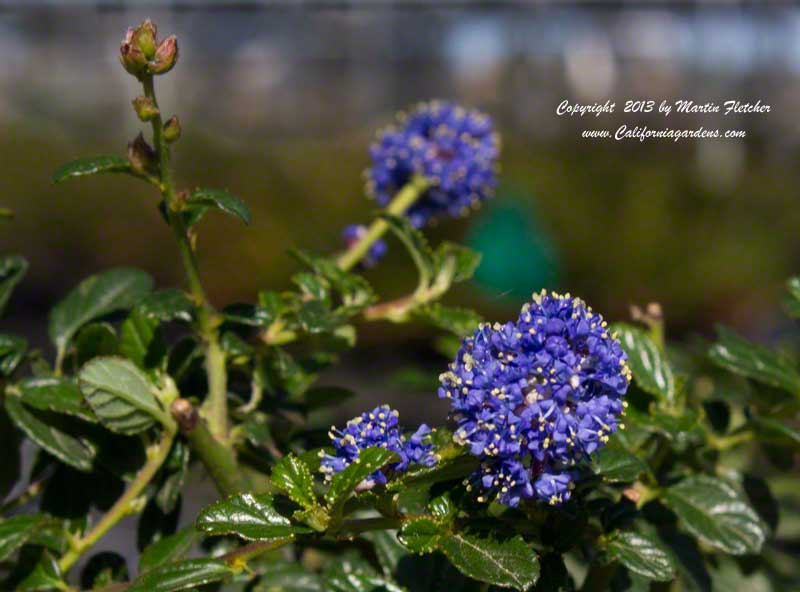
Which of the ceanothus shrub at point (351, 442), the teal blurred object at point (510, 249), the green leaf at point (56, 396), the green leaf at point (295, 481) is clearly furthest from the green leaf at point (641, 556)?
the teal blurred object at point (510, 249)

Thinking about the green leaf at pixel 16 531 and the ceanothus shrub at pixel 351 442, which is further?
the green leaf at pixel 16 531

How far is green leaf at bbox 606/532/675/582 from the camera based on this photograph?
32.8 inches

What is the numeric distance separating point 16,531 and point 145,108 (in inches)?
15.0

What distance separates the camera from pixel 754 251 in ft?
26.6

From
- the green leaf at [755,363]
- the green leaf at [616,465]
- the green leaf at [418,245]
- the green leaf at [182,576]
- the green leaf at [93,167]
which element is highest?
the green leaf at [418,245]

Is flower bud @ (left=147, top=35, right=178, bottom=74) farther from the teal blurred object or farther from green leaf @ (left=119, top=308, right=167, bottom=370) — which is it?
the teal blurred object

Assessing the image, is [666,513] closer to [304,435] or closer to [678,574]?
[678,574]

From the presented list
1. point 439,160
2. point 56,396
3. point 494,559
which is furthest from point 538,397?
point 439,160

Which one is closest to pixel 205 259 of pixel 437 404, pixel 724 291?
pixel 437 404

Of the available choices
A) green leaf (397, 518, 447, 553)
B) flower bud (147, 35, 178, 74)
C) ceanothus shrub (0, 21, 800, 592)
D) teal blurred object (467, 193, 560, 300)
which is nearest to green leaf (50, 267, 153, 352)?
ceanothus shrub (0, 21, 800, 592)

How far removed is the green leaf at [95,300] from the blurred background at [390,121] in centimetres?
36

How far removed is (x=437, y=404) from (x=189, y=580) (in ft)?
17.6

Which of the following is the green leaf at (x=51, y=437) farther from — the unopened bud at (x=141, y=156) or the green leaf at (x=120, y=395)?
the unopened bud at (x=141, y=156)

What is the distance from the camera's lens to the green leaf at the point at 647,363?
1.04m
